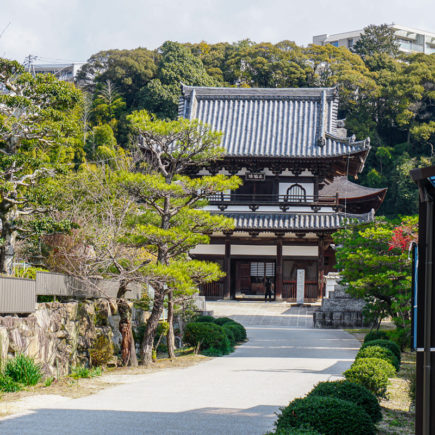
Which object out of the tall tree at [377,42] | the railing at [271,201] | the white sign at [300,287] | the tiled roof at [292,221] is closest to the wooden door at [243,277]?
the tiled roof at [292,221]

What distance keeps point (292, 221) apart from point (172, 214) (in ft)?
57.7

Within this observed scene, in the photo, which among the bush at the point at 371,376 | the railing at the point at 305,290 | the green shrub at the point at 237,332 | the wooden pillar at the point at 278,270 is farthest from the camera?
the railing at the point at 305,290

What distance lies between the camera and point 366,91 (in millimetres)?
57812

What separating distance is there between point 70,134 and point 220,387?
359 inches

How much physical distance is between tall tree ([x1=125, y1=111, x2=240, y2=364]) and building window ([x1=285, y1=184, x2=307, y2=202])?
17699 millimetres

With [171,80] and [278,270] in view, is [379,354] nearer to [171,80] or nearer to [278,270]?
[278,270]

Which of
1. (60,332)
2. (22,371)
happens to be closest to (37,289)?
(60,332)

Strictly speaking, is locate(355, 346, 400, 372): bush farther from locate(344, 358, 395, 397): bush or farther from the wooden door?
the wooden door

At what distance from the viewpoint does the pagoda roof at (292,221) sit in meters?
32.6

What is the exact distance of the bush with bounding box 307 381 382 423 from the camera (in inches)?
308

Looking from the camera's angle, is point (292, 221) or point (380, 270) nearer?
point (380, 270)

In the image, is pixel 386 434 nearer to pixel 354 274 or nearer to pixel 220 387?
pixel 220 387

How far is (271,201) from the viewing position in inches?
1355

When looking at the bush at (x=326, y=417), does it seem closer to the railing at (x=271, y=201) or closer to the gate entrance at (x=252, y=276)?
the railing at (x=271, y=201)
